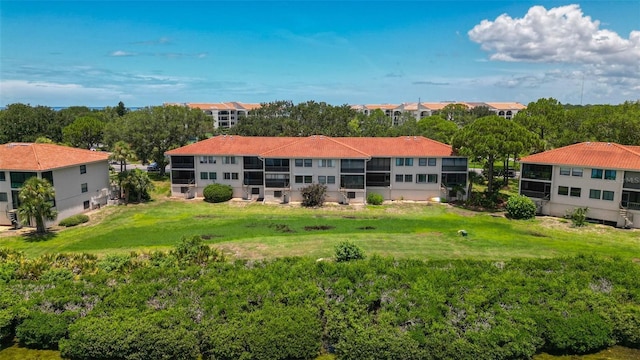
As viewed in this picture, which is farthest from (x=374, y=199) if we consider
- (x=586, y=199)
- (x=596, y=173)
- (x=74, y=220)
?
(x=74, y=220)

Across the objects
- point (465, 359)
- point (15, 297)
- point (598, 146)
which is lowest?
point (465, 359)

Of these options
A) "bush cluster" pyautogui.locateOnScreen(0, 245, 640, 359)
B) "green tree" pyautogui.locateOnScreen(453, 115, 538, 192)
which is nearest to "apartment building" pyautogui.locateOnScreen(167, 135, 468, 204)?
"green tree" pyautogui.locateOnScreen(453, 115, 538, 192)

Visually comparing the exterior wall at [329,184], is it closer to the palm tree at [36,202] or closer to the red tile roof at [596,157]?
the red tile roof at [596,157]

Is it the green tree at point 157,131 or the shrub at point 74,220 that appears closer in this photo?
the shrub at point 74,220

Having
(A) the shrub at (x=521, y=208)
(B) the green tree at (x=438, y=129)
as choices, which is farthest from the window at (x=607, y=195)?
(B) the green tree at (x=438, y=129)

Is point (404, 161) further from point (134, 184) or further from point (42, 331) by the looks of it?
point (42, 331)

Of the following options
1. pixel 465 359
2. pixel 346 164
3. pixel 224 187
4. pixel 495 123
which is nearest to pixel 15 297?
pixel 465 359

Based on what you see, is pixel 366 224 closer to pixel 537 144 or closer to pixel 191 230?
pixel 191 230
